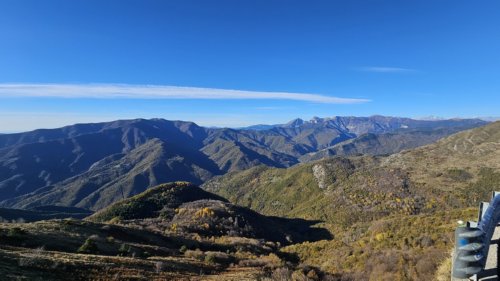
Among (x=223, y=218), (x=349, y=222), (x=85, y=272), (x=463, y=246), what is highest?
(x=463, y=246)

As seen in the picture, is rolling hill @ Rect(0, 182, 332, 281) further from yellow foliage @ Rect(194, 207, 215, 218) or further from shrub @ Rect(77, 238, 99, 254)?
yellow foliage @ Rect(194, 207, 215, 218)

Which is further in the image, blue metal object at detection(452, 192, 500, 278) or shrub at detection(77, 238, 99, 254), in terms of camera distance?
shrub at detection(77, 238, 99, 254)

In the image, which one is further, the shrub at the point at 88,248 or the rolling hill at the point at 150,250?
the shrub at the point at 88,248

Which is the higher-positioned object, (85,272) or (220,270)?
(85,272)

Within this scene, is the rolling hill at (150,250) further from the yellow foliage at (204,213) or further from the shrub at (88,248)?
the yellow foliage at (204,213)

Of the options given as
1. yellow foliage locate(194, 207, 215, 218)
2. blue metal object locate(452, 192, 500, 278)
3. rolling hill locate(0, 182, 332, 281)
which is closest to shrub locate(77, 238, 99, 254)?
rolling hill locate(0, 182, 332, 281)

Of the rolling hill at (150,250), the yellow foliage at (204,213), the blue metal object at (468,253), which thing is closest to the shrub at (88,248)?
the rolling hill at (150,250)

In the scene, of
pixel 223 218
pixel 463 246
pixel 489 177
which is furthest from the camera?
pixel 489 177

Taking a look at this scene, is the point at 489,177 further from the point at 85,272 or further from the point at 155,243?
the point at 85,272

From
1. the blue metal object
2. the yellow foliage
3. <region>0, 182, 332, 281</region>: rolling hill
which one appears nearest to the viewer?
the blue metal object

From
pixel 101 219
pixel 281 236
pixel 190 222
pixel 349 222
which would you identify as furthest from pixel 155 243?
pixel 349 222

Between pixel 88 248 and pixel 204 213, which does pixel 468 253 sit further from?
pixel 204 213
